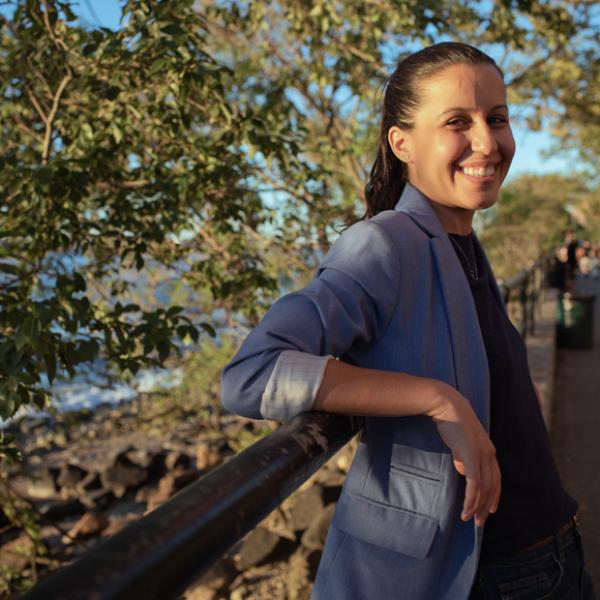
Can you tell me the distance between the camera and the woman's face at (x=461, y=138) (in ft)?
4.87

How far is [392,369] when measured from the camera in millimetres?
1320

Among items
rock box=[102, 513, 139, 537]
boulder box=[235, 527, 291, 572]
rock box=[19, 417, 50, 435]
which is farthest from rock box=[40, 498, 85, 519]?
boulder box=[235, 527, 291, 572]

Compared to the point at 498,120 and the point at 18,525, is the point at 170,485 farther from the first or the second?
the point at 498,120

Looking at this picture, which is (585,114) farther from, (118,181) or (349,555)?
(349,555)

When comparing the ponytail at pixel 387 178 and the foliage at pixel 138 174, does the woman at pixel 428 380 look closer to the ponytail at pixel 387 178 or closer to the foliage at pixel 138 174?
the ponytail at pixel 387 178

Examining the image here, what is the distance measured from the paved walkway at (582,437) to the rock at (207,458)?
5285mm

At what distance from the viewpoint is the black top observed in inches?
56.5

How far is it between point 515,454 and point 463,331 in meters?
0.33

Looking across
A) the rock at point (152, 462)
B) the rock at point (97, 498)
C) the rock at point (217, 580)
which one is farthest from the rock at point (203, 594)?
the rock at point (152, 462)

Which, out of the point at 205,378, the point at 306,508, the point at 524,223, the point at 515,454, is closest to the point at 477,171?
the point at 515,454

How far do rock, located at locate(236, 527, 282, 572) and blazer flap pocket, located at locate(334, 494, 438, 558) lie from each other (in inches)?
168

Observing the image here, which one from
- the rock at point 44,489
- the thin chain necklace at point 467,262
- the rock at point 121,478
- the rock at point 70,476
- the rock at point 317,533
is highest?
the thin chain necklace at point 467,262

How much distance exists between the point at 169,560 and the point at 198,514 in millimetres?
82

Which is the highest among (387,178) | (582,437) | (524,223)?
(524,223)
